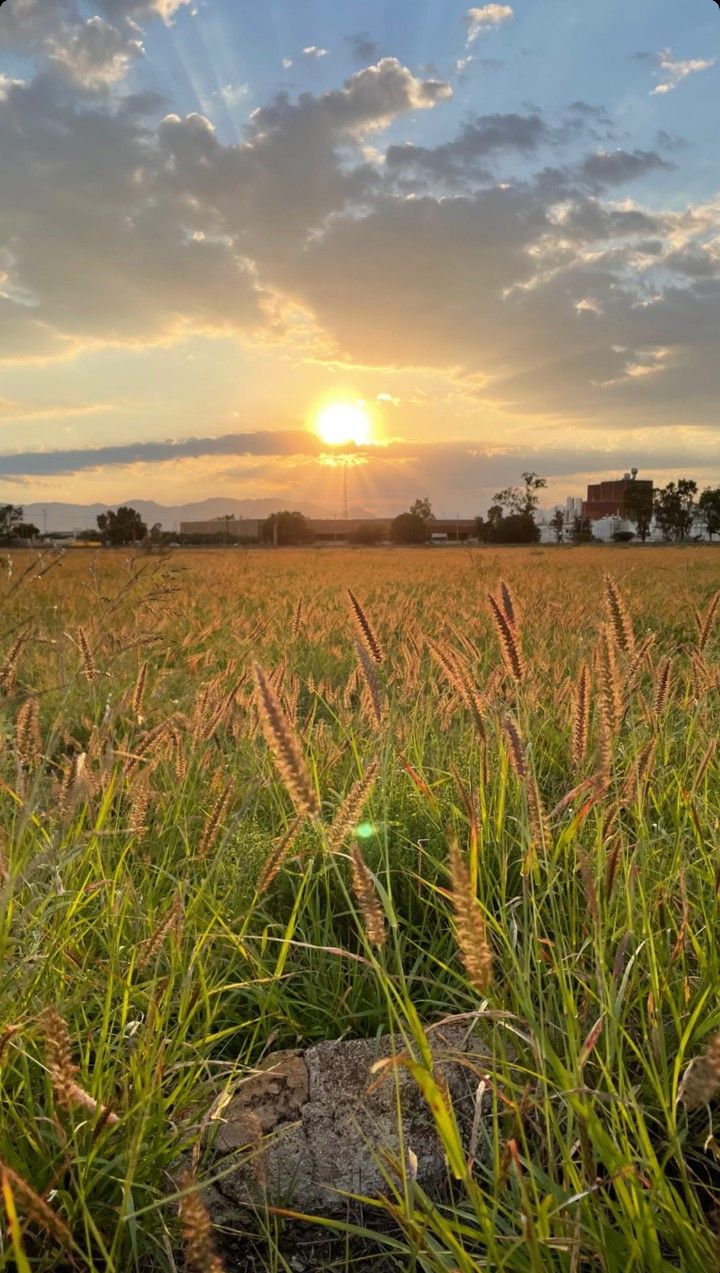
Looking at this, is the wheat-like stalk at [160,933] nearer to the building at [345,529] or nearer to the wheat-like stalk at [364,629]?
the wheat-like stalk at [364,629]

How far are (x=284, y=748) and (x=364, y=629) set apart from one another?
2.59ft

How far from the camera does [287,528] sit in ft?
403

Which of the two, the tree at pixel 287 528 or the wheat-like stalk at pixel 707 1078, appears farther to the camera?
the tree at pixel 287 528

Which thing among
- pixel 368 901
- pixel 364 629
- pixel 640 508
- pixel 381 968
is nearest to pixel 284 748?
pixel 368 901

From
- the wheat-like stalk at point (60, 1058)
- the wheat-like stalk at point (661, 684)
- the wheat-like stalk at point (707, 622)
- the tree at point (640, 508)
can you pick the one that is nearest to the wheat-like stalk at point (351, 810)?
the wheat-like stalk at point (60, 1058)

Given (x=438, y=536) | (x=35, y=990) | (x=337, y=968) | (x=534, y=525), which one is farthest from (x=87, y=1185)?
(x=438, y=536)

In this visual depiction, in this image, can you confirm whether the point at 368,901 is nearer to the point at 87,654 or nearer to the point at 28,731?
the point at 28,731

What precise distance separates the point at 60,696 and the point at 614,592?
4104mm

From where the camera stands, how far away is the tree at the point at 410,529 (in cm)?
12106

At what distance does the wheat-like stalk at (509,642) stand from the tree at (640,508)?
137819 millimetres

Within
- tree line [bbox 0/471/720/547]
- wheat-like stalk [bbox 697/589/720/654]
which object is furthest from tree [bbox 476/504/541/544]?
wheat-like stalk [bbox 697/589/720/654]

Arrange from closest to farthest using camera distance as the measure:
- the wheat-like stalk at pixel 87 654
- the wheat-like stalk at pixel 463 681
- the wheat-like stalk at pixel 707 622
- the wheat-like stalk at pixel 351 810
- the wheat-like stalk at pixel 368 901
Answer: the wheat-like stalk at pixel 368 901 → the wheat-like stalk at pixel 351 810 → the wheat-like stalk at pixel 463 681 → the wheat-like stalk at pixel 87 654 → the wheat-like stalk at pixel 707 622

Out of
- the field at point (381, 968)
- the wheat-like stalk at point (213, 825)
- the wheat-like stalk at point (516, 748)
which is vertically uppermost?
the wheat-like stalk at point (516, 748)

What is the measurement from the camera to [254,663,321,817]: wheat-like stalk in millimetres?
1059
